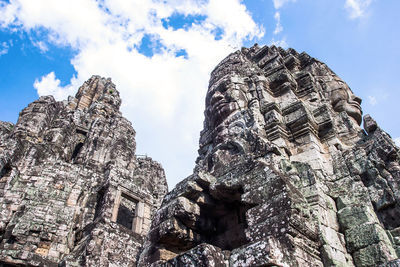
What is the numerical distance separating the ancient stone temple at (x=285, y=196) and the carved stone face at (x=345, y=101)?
25.6 inches

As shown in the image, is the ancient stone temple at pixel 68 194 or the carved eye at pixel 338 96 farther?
the ancient stone temple at pixel 68 194

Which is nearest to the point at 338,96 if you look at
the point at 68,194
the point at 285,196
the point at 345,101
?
the point at 345,101

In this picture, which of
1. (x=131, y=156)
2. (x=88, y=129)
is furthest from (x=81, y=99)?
(x=131, y=156)

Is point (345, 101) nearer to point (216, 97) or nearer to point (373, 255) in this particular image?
point (216, 97)

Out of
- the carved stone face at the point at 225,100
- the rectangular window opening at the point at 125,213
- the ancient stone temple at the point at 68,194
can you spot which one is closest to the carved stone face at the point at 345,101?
the carved stone face at the point at 225,100

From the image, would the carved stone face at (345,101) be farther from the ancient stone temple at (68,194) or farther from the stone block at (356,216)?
the ancient stone temple at (68,194)

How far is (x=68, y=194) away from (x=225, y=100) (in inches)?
475

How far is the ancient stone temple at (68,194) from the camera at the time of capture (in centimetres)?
1147

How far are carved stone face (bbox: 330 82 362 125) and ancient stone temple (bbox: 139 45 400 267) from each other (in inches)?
25.6

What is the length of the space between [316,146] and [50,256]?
1286 cm

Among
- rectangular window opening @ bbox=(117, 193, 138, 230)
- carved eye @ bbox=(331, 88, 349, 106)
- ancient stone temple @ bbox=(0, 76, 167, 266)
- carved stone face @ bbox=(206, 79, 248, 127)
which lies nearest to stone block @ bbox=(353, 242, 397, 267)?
carved stone face @ bbox=(206, 79, 248, 127)

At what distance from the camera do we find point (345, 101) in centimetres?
967

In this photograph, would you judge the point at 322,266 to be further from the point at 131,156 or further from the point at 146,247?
the point at 131,156

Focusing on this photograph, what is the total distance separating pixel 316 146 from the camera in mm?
7141
